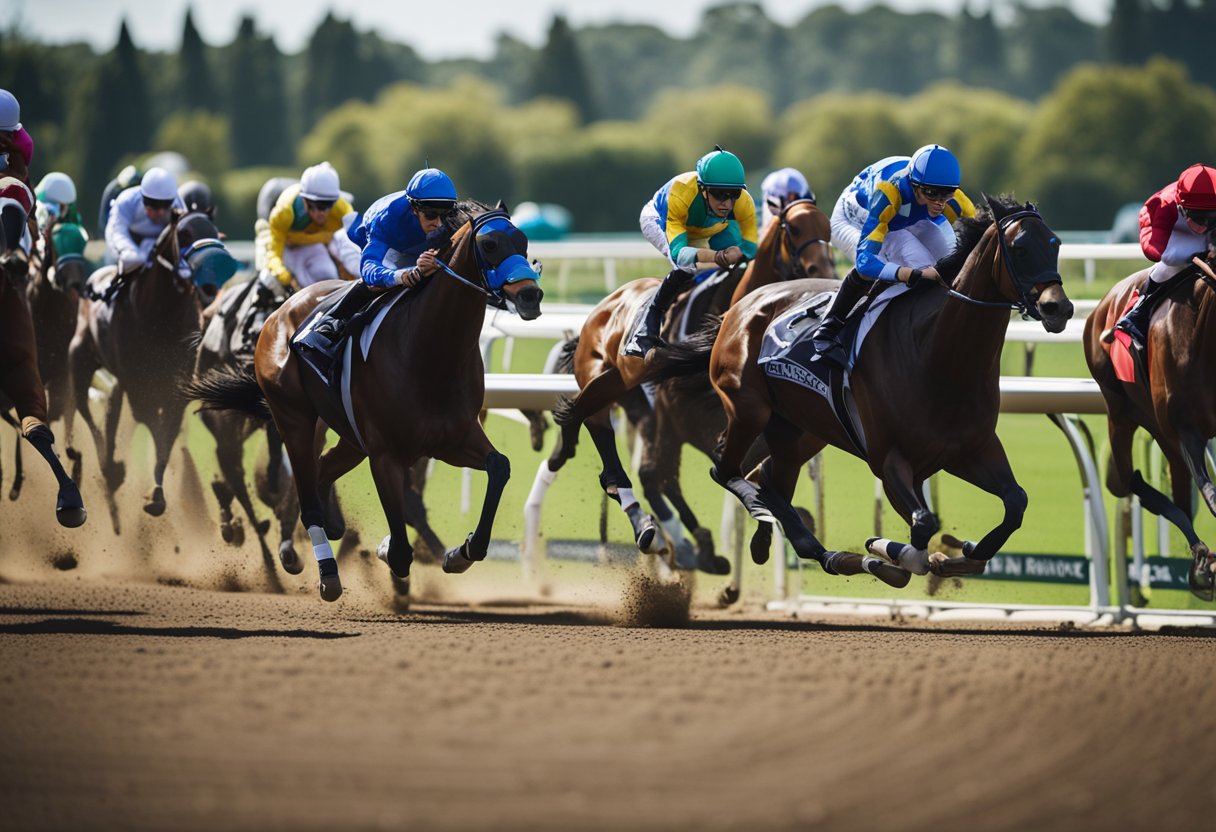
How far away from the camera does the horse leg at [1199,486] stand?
7.48m

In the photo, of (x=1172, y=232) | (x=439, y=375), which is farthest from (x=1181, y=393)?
(x=439, y=375)

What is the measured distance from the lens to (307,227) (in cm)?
990

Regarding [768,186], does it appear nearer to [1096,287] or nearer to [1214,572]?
[1096,287]

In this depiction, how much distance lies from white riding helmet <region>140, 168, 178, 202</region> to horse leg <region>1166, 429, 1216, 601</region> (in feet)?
18.2

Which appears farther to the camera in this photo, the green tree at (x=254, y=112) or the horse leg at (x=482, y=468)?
the green tree at (x=254, y=112)

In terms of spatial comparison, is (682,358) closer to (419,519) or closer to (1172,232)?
(419,519)

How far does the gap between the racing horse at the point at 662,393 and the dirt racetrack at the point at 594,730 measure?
1.70 m

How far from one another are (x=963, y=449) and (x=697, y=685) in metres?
2.01

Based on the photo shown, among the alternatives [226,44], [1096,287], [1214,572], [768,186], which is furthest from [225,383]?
[226,44]

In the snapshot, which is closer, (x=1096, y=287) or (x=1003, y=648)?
(x=1003, y=648)

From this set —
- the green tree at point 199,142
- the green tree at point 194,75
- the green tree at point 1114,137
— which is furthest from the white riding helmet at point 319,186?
the green tree at point 194,75

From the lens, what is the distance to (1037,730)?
5.02m

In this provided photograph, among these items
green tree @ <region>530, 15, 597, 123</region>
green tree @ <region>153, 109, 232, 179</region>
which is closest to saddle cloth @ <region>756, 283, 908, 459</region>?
green tree @ <region>153, 109, 232, 179</region>

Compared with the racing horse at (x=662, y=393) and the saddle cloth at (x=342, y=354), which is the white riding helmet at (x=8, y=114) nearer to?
the saddle cloth at (x=342, y=354)
